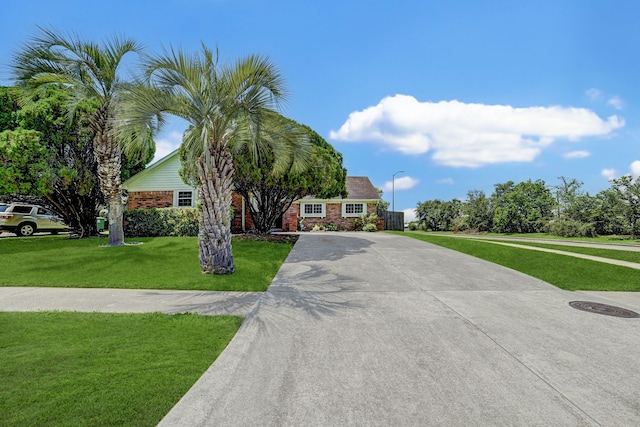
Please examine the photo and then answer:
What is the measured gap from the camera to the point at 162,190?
75.7 feet

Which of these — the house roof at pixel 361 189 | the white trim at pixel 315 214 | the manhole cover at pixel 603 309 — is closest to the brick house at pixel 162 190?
the white trim at pixel 315 214

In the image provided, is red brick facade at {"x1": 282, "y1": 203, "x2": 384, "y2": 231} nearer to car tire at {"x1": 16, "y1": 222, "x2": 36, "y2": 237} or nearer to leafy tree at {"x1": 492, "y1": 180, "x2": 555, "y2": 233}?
leafy tree at {"x1": 492, "y1": 180, "x2": 555, "y2": 233}

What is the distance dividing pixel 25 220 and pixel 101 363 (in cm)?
2358

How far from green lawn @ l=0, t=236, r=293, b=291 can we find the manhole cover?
21.7 feet

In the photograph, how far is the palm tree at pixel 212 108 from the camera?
26.6ft

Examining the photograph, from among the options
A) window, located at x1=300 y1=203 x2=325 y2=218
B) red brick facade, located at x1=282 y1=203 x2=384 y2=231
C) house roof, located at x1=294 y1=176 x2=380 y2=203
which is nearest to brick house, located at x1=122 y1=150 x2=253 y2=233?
red brick facade, located at x1=282 y1=203 x2=384 y2=231

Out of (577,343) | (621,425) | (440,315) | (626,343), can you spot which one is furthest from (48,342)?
(626,343)

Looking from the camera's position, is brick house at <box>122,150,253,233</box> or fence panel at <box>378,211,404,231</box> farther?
fence panel at <box>378,211,404,231</box>

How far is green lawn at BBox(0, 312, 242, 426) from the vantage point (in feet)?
8.95

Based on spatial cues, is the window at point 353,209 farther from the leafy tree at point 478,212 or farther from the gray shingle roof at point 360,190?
the leafy tree at point 478,212

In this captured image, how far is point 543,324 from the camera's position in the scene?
17.3ft

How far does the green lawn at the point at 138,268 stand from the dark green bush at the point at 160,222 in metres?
5.04

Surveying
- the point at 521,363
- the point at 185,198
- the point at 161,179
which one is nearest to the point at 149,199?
the point at 161,179

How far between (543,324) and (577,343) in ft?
2.56
